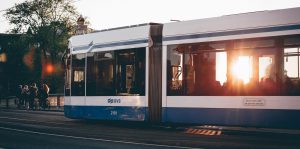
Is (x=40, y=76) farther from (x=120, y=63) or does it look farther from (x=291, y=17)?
(x=291, y=17)

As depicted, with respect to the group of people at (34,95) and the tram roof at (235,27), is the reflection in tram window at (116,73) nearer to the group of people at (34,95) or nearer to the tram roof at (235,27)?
the tram roof at (235,27)

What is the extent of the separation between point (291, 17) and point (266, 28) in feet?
2.41

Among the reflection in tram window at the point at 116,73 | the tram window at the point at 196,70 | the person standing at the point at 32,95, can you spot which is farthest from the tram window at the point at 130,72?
the person standing at the point at 32,95

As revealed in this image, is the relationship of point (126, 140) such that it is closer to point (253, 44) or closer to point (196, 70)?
point (196, 70)

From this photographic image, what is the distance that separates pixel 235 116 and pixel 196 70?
6.10 ft

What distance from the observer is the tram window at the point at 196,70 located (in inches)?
558

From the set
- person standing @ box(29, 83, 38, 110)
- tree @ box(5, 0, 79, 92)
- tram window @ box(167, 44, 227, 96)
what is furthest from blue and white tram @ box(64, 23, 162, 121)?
tree @ box(5, 0, 79, 92)

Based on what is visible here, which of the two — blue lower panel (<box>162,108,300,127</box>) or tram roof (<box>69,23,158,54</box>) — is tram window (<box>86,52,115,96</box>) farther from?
Result: blue lower panel (<box>162,108,300,127</box>)

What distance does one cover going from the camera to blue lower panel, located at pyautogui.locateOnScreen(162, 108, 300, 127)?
508 inches

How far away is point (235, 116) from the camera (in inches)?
543

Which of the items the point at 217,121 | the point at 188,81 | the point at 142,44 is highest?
the point at 142,44

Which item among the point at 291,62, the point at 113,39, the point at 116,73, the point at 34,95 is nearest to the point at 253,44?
the point at 291,62

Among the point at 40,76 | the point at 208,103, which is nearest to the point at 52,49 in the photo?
the point at 40,76

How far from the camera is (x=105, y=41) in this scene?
Answer: 58.1 ft
